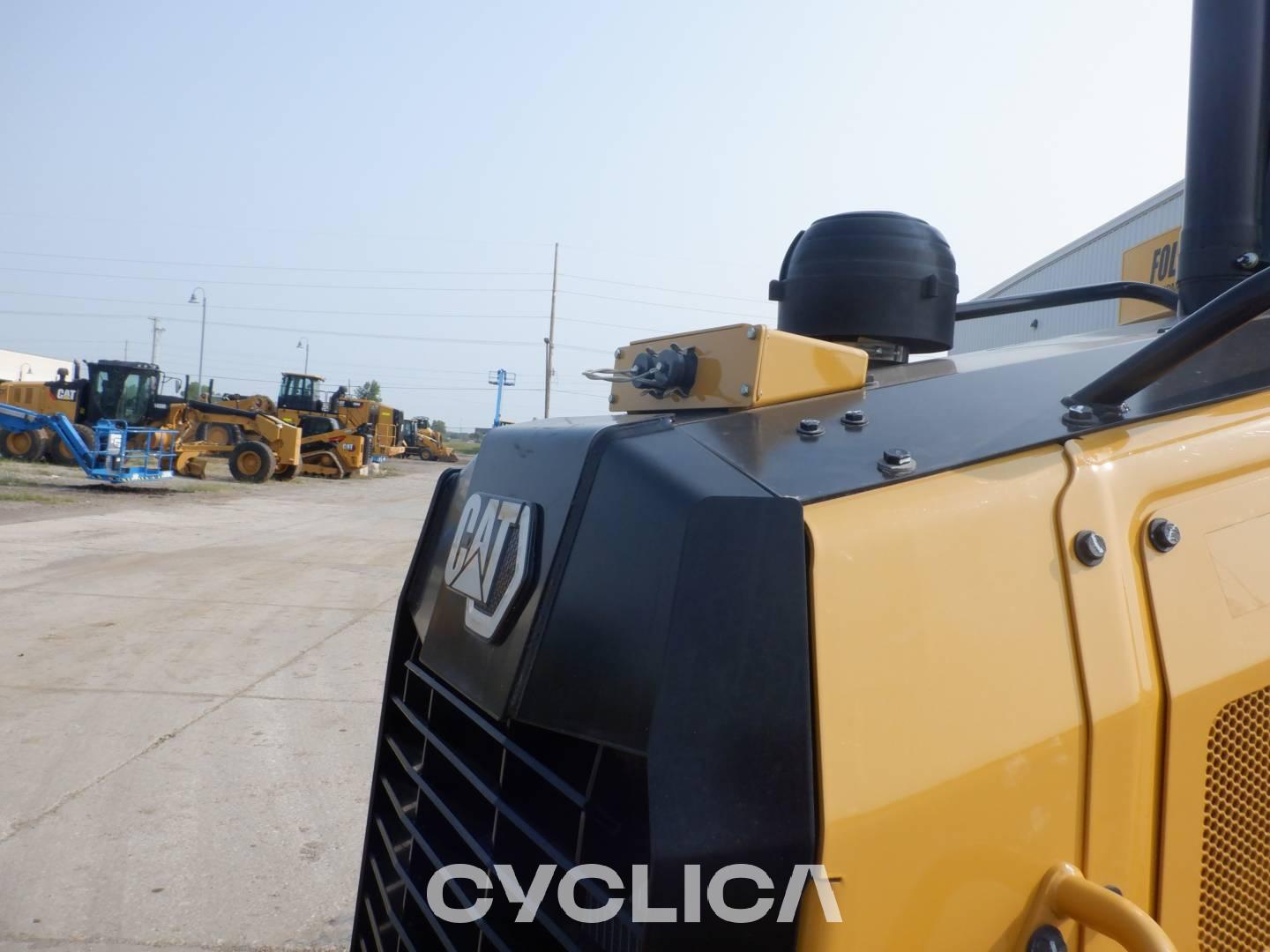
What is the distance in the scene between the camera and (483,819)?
1.30m

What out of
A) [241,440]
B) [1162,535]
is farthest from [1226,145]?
[241,440]

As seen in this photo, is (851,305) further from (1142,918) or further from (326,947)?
(326,947)

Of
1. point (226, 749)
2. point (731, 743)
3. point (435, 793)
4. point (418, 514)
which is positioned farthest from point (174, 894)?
point (418, 514)

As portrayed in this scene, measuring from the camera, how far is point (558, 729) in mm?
1046

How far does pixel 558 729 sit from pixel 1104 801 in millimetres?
529

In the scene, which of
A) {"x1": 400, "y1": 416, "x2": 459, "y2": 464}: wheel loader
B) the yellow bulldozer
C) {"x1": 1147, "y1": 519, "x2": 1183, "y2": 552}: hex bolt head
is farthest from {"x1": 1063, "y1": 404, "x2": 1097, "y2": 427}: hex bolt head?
{"x1": 400, "y1": 416, "x2": 459, "y2": 464}: wheel loader

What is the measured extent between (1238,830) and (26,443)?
2557 centimetres

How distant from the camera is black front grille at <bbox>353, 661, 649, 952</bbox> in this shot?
1011 millimetres

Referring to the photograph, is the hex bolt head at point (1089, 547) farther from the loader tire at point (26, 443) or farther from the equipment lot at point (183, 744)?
the loader tire at point (26, 443)

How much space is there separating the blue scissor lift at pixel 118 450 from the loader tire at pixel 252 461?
2708 millimetres

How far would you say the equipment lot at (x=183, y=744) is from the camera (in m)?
3.15

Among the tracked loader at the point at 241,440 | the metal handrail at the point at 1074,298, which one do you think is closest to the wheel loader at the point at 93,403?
the tracked loader at the point at 241,440

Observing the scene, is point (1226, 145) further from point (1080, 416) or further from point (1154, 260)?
point (1154, 260)

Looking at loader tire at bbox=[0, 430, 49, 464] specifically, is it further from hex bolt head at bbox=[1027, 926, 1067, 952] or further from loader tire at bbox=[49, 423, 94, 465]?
hex bolt head at bbox=[1027, 926, 1067, 952]
